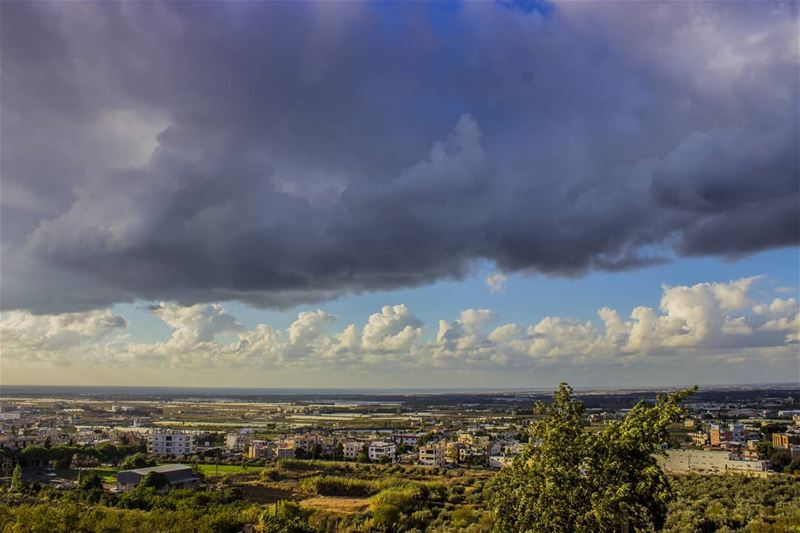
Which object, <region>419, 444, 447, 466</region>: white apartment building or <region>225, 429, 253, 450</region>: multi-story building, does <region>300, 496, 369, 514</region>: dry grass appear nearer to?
<region>419, 444, 447, 466</region>: white apartment building

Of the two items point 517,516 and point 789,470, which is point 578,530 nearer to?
point 517,516

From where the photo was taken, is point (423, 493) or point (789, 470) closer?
point (423, 493)

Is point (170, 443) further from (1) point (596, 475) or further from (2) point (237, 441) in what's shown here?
(1) point (596, 475)

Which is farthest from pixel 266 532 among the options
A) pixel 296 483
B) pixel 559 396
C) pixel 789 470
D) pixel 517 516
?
pixel 789 470

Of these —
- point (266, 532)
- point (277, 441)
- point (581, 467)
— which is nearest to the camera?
point (581, 467)

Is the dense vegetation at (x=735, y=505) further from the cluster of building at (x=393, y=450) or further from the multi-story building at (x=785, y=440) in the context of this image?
the multi-story building at (x=785, y=440)

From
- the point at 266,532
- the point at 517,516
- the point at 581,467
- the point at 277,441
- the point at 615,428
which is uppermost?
the point at 615,428

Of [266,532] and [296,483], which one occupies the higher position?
[266,532]

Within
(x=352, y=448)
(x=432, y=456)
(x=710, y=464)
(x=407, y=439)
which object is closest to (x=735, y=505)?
(x=710, y=464)
